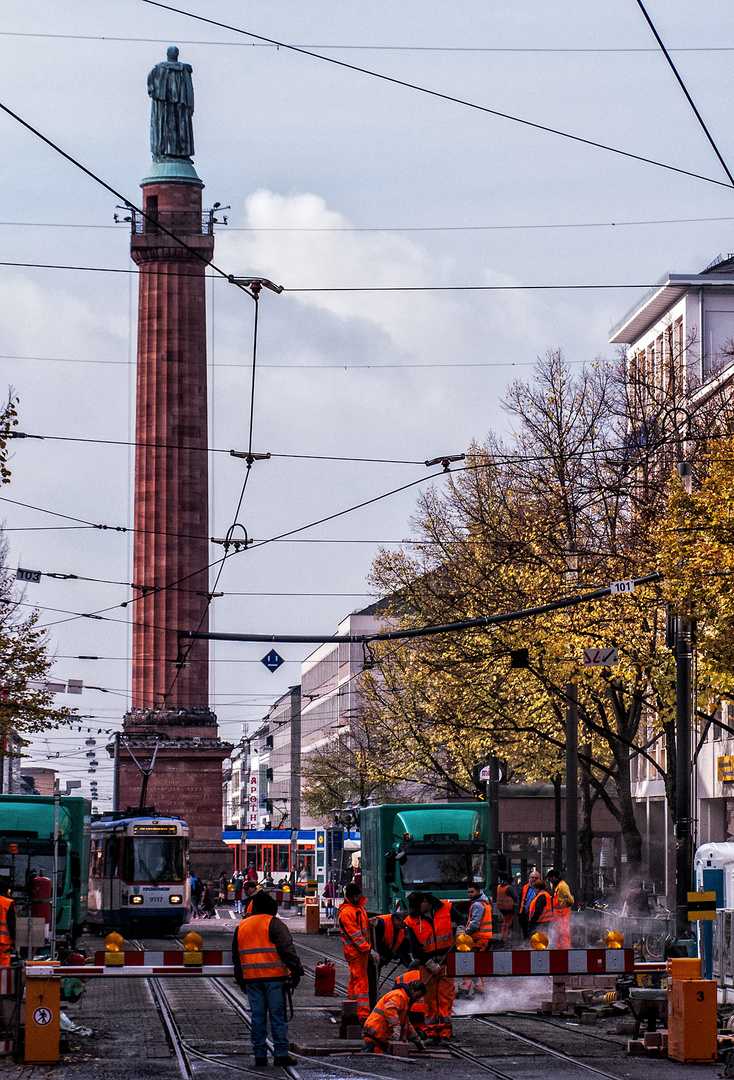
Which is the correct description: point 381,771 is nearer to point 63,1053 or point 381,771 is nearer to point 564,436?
point 564,436

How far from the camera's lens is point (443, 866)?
1246 inches

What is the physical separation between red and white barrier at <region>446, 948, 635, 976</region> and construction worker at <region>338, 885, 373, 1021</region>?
111 centimetres

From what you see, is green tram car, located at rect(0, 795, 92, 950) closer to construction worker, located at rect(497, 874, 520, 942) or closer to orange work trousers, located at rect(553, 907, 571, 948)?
construction worker, located at rect(497, 874, 520, 942)

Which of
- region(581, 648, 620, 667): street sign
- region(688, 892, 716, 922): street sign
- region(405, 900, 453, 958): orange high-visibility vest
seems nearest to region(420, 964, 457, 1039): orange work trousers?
region(405, 900, 453, 958): orange high-visibility vest

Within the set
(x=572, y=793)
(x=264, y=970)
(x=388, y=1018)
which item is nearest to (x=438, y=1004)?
(x=388, y=1018)

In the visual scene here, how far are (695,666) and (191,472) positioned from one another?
30853mm

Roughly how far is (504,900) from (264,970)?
15.2 metres

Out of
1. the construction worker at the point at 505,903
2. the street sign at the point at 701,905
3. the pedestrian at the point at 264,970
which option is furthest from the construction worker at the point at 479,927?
the construction worker at the point at 505,903

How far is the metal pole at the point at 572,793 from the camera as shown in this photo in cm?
3338

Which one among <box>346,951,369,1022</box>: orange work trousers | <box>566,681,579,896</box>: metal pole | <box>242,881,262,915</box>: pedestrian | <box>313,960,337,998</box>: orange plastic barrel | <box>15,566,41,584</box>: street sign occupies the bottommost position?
<box>313,960,337,998</box>: orange plastic barrel

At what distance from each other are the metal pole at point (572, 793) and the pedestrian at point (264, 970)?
1736 centimetres

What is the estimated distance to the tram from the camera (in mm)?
41531

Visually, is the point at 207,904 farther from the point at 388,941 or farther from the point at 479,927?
the point at 388,941

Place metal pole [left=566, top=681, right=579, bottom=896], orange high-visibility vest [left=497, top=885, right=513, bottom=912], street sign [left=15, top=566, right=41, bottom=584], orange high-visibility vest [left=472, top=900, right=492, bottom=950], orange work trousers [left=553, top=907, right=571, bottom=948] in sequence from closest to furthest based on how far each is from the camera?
orange high-visibility vest [left=472, top=900, right=492, bottom=950] < orange work trousers [left=553, top=907, right=571, bottom=948] < orange high-visibility vest [left=497, top=885, right=513, bottom=912] < metal pole [left=566, top=681, right=579, bottom=896] < street sign [left=15, top=566, right=41, bottom=584]
